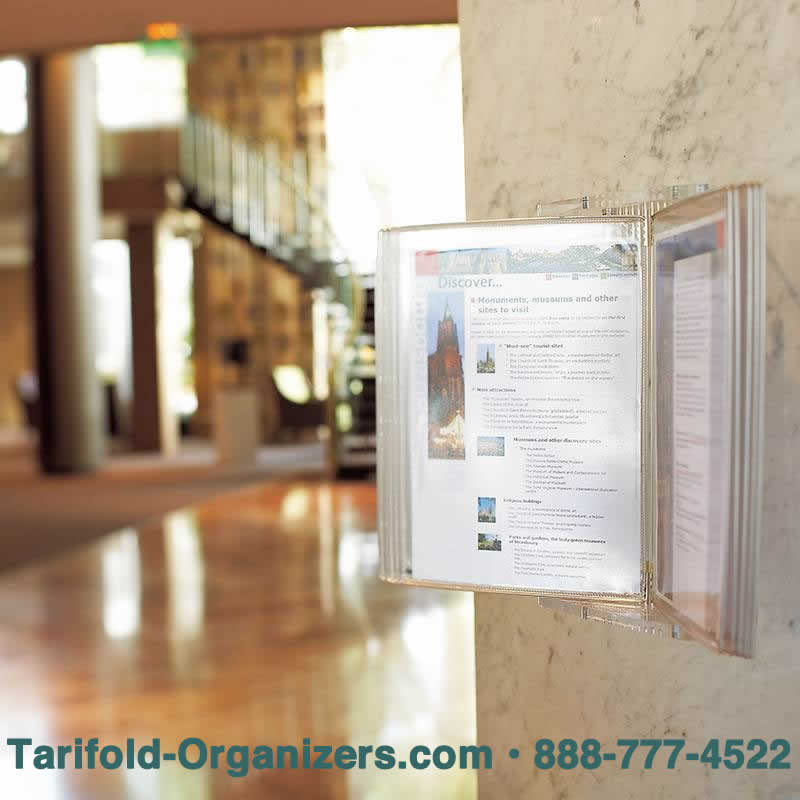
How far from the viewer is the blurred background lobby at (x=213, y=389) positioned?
414cm

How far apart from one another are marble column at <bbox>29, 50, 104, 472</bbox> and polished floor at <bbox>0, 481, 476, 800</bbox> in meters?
4.87

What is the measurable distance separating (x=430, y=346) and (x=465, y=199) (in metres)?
0.60

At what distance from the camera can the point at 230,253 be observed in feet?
58.2

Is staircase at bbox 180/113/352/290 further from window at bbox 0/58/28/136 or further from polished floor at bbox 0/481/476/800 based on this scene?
polished floor at bbox 0/481/476/800

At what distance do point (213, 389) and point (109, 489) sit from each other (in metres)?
7.15

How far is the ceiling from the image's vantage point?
19.0 feet

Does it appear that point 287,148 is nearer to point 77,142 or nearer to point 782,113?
point 77,142

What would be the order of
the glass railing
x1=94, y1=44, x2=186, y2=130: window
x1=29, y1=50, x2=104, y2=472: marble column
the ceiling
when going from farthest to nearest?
1. x1=94, y1=44, x2=186, y2=130: window
2. the glass railing
3. x1=29, y1=50, x2=104, y2=472: marble column
4. the ceiling

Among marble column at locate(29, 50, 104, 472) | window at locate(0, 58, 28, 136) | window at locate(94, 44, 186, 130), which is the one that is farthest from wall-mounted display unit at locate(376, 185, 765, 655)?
window at locate(0, 58, 28, 136)

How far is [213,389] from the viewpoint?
18.0 metres

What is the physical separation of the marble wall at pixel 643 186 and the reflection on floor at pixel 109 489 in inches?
210

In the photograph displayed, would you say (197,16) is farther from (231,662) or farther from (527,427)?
(527,427)

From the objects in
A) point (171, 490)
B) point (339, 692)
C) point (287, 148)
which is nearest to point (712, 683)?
point (339, 692)

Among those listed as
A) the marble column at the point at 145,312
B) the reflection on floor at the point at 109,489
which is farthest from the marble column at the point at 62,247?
the marble column at the point at 145,312
